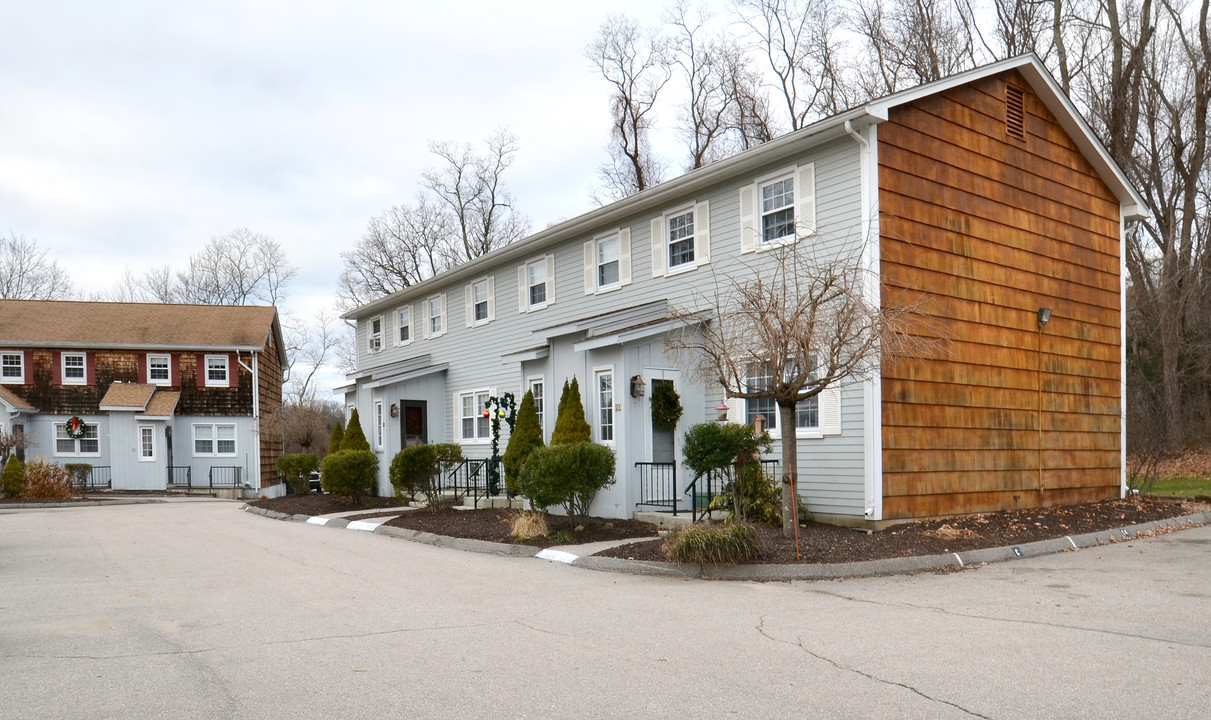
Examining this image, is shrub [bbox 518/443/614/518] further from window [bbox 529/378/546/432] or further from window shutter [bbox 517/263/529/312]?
window shutter [bbox 517/263/529/312]

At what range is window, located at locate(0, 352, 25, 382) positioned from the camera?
3534 centimetres

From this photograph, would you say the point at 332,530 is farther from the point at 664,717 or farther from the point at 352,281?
the point at 352,281

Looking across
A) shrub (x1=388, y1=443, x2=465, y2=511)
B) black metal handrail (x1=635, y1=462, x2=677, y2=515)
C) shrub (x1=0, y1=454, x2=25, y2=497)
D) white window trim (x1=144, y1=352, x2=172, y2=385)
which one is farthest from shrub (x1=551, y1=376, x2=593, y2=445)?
white window trim (x1=144, y1=352, x2=172, y2=385)

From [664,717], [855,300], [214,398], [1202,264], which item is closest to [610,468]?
[855,300]

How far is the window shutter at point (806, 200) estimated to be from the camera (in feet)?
48.3

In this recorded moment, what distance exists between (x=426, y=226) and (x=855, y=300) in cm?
3849

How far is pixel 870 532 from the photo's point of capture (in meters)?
13.4

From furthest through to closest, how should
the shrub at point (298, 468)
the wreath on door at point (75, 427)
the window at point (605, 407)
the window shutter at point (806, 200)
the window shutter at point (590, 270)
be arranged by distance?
the wreath on door at point (75, 427) → the shrub at point (298, 468) → the window shutter at point (590, 270) → the window at point (605, 407) → the window shutter at point (806, 200)

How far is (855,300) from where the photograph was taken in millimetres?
11102

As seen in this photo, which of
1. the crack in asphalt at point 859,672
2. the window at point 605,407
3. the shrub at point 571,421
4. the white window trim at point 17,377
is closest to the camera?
the crack in asphalt at point 859,672

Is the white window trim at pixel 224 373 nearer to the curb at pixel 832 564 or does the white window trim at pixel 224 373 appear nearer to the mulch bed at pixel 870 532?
the mulch bed at pixel 870 532

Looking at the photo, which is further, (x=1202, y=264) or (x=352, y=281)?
(x=352, y=281)

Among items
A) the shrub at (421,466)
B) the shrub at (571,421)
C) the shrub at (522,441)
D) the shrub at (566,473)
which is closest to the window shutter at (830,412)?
the shrub at (566,473)

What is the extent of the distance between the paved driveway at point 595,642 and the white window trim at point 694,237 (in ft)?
23.4
